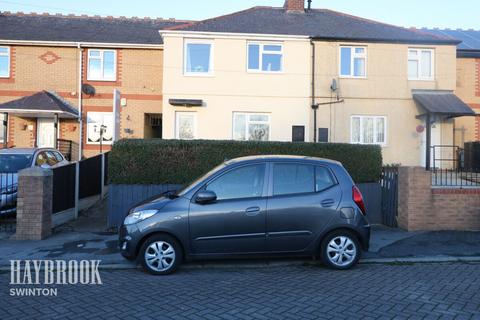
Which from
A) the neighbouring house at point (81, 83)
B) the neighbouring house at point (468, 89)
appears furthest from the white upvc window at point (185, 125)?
the neighbouring house at point (468, 89)

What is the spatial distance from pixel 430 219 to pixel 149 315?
6995 millimetres

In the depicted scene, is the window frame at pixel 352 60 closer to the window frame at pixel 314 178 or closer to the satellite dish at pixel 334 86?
the satellite dish at pixel 334 86

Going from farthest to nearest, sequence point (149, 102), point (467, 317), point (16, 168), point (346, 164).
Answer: point (149, 102), point (16, 168), point (346, 164), point (467, 317)

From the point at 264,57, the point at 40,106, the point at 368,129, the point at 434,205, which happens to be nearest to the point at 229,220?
the point at 434,205

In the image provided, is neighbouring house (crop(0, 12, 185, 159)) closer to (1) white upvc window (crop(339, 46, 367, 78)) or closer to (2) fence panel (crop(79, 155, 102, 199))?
(2) fence panel (crop(79, 155, 102, 199))

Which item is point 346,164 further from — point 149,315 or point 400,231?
point 149,315

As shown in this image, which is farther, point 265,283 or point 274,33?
point 274,33

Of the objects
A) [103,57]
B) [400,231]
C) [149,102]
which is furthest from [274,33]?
[400,231]

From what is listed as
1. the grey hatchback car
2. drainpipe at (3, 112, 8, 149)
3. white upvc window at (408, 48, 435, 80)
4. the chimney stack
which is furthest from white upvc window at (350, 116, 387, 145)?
drainpipe at (3, 112, 8, 149)

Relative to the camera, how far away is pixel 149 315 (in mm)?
4211

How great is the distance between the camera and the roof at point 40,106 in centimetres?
1606

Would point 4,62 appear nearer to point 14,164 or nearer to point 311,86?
point 14,164

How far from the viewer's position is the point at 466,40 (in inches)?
843

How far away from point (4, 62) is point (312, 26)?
47.6 feet
